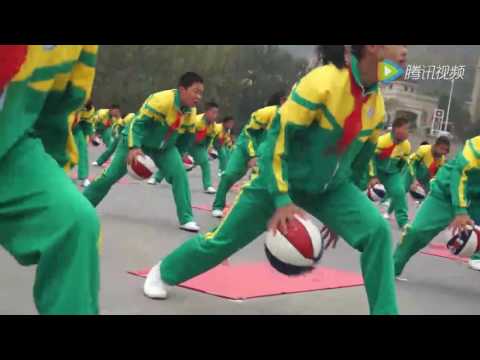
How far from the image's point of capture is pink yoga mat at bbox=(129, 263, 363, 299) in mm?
4871

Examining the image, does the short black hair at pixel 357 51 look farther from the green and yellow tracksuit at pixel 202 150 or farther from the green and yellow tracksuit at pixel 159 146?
the green and yellow tracksuit at pixel 202 150

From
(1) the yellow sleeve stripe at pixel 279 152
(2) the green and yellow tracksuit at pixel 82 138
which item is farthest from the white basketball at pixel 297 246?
(2) the green and yellow tracksuit at pixel 82 138

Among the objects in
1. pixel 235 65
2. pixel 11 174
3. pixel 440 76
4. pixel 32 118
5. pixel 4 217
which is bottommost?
pixel 235 65

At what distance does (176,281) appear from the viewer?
435 cm

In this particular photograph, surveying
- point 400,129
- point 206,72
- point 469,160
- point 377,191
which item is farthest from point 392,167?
point 206,72

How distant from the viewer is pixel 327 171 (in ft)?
12.5

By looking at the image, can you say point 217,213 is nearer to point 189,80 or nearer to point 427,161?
point 189,80

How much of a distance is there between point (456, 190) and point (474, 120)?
2907 cm

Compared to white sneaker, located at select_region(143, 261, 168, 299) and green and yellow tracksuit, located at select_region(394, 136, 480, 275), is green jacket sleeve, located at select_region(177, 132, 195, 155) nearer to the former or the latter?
green and yellow tracksuit, located at select_region(394, 136, 480, 275)

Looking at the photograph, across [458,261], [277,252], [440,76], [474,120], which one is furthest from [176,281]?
[474,120]

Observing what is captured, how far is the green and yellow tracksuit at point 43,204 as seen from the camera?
205 cm

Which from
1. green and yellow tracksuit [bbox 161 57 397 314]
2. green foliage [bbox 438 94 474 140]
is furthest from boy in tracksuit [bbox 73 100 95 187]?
green foliage [bbox 438 94 474 140]

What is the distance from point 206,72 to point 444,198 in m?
45.5

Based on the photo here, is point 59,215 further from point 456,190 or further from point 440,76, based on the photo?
point 440,76
